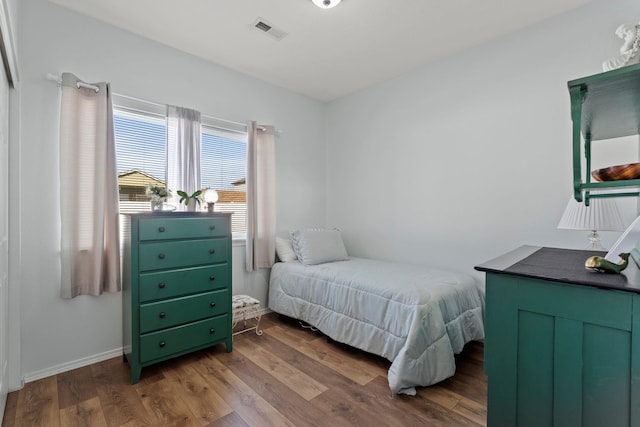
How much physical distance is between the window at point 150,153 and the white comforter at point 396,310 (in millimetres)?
1219

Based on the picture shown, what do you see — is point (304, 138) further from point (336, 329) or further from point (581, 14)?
point (581, 14)

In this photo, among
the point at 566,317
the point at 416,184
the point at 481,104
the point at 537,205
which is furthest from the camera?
the point at 416,184

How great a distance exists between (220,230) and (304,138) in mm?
1826

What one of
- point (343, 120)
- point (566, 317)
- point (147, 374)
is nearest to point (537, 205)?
point (566, 317)

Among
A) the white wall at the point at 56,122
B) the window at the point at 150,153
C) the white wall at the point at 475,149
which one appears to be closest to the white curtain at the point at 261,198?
the window at the point at 150,153

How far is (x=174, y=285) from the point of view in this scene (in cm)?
214

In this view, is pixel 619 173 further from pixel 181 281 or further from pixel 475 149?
pixel 181 281

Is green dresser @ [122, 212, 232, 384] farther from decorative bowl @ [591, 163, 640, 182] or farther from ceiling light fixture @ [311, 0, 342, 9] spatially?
decorative bowl @ [591, 163, 640, 182]

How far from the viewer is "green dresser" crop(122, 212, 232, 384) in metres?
1.98

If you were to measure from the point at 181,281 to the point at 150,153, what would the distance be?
45.5 inches

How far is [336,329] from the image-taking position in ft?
7.89

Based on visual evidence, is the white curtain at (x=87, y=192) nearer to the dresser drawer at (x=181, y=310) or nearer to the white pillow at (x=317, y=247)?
the dresser drawer at (x=181, y=310)

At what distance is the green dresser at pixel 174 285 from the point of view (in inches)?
78.1

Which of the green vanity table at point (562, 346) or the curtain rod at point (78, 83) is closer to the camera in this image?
the green vanity table at point (562, 346)
